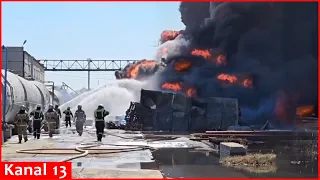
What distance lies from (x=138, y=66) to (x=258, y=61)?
1239cm

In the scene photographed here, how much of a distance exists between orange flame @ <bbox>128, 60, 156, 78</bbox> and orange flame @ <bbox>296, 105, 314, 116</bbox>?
13.3 meters

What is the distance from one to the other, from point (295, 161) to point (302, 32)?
28513mm

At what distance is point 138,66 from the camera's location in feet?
163

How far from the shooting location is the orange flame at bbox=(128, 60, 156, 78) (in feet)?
156

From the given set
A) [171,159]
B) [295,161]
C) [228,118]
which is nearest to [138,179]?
[171,159]

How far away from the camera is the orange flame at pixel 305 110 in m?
41.1

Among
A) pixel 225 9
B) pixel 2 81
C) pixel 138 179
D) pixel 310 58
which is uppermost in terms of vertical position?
pixel 225 9

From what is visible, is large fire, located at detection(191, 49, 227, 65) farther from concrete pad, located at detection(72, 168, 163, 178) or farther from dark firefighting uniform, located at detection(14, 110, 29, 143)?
concrete pad, located at detection(72, 168, 163, 178)

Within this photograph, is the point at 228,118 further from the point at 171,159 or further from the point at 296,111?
the point at 171,159

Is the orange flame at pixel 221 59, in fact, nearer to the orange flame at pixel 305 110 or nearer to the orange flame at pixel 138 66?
the orange flame at pixel 305 110

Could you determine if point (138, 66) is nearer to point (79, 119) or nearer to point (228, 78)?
point (228, 78)

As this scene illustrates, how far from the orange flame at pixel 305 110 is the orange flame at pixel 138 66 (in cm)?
1325

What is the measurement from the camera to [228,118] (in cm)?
3136

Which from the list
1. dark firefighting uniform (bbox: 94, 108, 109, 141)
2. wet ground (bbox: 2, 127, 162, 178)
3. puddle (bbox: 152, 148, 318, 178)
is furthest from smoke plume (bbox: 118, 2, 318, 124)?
puddle (bbox: 152, 148, 318, 178)
